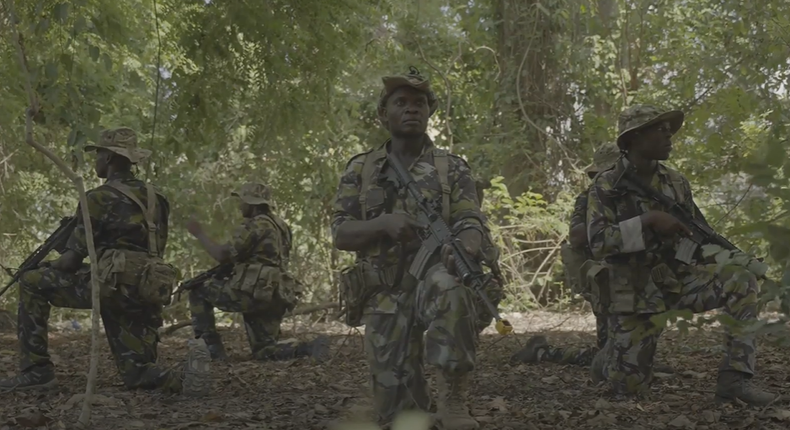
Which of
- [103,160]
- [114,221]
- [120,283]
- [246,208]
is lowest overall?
[120,283]

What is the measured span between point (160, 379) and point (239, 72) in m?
2.71

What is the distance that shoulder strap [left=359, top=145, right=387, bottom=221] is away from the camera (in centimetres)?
502

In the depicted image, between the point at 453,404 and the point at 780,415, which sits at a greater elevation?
the point at 453,404

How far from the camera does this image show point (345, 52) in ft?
28.7

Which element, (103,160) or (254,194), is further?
(254,194)

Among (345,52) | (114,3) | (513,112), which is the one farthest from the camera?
(513,112)

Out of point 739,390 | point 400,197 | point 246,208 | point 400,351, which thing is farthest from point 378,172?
point 246,208

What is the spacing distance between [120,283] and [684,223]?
348 cm

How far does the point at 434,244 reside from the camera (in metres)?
4.71

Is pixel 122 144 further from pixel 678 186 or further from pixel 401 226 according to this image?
pixel 678 186

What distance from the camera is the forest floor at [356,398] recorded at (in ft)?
17.3

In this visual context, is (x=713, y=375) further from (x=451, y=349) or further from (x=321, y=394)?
(x=451, y=349)

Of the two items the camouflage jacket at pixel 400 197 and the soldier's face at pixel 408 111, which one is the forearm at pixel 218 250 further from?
the soldier's face at pixel 408 111

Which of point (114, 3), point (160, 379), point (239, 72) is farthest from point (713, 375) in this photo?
point (114, 3)
